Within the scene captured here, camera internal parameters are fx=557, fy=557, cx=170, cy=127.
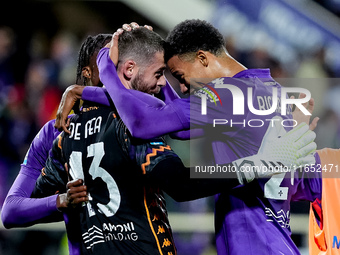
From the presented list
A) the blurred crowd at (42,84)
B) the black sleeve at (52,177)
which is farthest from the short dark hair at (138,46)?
the blurred crowd at (42,84)

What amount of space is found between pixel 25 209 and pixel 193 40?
150 centimetres

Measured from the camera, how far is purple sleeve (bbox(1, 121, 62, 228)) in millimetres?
3390

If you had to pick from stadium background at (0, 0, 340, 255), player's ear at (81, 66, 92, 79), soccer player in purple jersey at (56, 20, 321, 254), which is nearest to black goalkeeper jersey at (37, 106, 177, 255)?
soccer player in purple jersey at (56, 20, 321, 254)

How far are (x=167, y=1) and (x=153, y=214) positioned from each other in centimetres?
747

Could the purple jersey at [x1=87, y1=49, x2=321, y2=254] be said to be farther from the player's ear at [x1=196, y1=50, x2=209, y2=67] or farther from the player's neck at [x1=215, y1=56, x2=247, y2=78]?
the player's ear at [x1=196, y1=50, x2=209, y2=67]

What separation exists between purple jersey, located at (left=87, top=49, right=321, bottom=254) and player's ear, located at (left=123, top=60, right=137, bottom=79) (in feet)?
0.40

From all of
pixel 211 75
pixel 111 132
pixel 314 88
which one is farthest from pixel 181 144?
pixel 111 132

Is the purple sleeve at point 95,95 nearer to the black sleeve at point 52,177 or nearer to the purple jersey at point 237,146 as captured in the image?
the purple jersey at point 237,146

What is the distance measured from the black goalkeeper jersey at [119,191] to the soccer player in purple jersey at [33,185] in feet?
0.57

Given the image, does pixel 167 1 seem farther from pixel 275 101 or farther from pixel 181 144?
pixel 275 101

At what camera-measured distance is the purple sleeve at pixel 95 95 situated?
10.7 ft

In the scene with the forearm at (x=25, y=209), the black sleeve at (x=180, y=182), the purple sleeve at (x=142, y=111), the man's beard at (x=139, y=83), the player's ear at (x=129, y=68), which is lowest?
the forearm at (x=25, y=209)

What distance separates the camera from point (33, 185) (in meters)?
3.61

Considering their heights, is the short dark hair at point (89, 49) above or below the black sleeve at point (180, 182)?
above
